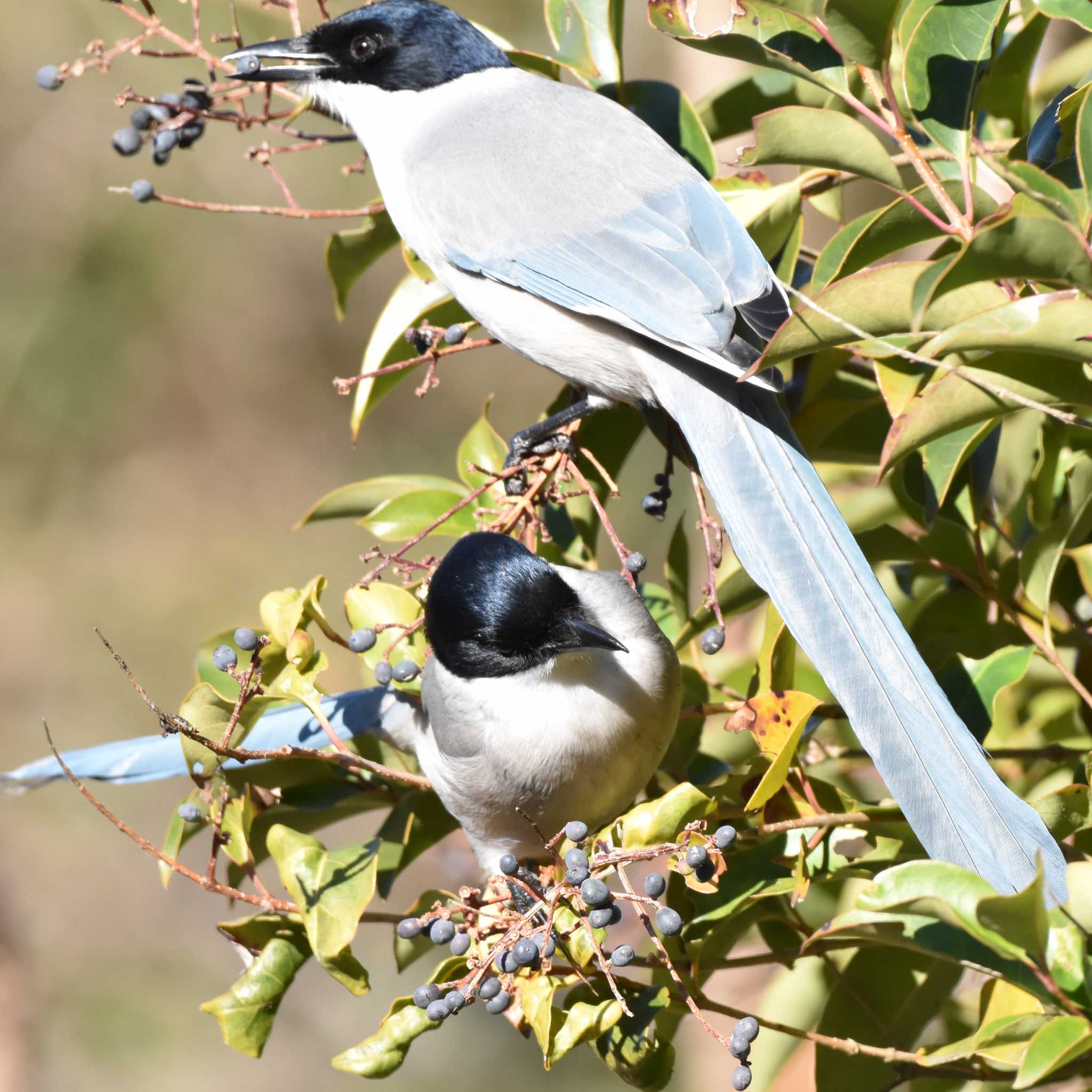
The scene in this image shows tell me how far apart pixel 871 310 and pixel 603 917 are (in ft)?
2.36

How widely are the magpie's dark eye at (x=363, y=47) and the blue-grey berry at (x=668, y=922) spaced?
1873 mm

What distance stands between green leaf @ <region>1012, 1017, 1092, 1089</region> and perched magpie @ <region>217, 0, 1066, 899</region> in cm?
18

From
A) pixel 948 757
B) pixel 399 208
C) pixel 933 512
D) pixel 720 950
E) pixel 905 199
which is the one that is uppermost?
pixel 905 199

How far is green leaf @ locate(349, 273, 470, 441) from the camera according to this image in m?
2.09

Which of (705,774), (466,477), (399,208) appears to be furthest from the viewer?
(399,208)

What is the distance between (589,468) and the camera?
2.13 metres

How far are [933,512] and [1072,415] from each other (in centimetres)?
32

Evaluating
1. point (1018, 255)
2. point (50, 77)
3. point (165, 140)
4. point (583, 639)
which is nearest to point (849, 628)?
point (583, 639)

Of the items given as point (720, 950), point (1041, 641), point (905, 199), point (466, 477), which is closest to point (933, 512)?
point (1041, 641)

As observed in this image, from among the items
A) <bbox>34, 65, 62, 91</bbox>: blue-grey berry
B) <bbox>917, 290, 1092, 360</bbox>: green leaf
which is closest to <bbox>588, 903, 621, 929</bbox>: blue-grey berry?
<bbox>917, 290, 1092, 360</bbox>: green leaf

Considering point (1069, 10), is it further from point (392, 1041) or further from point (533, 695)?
point (392, 1041)

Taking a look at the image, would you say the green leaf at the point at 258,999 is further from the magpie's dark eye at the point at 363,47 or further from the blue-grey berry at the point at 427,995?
the magpie's dark eye at the point at 363,47

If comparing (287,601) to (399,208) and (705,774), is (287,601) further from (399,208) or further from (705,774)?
(399,208)

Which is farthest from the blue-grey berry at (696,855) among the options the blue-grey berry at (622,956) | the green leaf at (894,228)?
the green leaf at (894,228)
